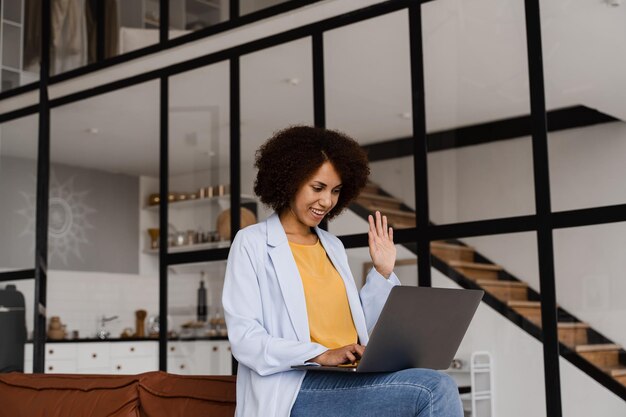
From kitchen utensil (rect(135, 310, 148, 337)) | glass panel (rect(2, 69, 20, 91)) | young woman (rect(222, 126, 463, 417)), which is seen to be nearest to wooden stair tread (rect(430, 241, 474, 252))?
young woman (rect(222, 126, 463, 417))

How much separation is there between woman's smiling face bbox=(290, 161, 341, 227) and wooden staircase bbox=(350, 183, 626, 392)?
1.16 metres

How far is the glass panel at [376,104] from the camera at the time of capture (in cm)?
373

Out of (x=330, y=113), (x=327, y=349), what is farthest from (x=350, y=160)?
(x=330, y=113)

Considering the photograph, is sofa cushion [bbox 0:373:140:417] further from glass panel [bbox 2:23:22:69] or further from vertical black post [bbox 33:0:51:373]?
glass panel [bbox 2:23:22:69]

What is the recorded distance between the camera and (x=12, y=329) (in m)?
5.55

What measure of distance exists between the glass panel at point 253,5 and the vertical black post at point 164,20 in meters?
0.58

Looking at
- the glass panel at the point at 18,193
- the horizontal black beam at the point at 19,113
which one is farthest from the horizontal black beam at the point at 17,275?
the horizontal black beam at the point at 19,113

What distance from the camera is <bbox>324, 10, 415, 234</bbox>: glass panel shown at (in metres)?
3.73

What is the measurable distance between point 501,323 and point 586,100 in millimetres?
875

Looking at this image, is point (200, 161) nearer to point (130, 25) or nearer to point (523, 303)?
point (130, 25)

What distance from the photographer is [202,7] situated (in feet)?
15.5

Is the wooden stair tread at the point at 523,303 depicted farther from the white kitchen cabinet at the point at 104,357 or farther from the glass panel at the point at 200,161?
the white kitchen cabinet at the point at 104,357

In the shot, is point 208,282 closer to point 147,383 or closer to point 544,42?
point 147,383

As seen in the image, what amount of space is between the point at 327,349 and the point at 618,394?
137cm
